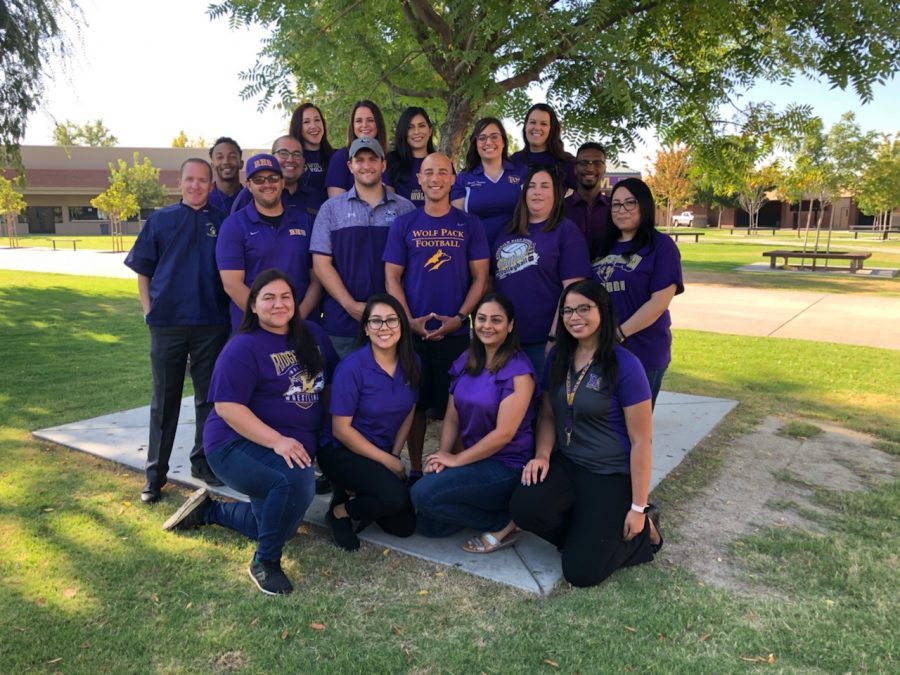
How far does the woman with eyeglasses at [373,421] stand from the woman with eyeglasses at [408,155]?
1.20 metres

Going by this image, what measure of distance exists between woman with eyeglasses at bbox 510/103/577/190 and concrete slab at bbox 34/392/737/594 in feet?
7.21

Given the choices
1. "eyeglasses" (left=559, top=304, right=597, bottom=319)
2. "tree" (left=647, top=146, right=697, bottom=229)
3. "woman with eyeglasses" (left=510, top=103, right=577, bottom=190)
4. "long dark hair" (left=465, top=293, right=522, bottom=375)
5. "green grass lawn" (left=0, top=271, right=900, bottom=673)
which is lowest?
"green grass lawn" (left=0, top=271, right=900, bottom=673)

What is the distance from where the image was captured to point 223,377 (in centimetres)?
345

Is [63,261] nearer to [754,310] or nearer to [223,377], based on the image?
[754,310]

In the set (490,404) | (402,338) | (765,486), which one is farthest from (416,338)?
(765,486)

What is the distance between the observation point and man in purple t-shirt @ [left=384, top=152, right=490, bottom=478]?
155 inches

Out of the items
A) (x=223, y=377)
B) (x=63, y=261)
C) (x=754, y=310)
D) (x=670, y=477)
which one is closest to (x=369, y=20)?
(x=223, y=377)

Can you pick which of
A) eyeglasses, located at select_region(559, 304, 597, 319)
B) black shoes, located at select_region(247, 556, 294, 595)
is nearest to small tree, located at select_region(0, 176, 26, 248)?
black shoes, located at select_region(247, 556, 294, 595)

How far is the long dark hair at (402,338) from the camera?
363 centimetres

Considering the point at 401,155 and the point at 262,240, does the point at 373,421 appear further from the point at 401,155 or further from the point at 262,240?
the point at 401,155

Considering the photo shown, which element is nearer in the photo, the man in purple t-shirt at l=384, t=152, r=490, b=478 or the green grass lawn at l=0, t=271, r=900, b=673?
the green grass lawn at l=0, t=271, r=900, b=673

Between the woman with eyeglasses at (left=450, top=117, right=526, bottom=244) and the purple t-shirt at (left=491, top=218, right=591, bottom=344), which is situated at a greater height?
the woman with eyeglasses at (left=450, top=117, right=526, bottom=244)

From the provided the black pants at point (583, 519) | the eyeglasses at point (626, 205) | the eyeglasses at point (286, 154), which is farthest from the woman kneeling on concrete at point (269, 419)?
the eyeglasses at point (626, 205)

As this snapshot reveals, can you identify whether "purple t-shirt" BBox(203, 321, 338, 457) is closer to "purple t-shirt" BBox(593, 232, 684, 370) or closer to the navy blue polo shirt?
the navy blue polo shirt
